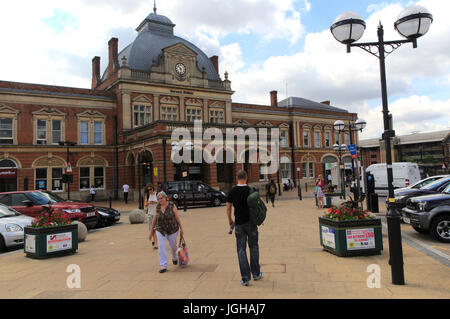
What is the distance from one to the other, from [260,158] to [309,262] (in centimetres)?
2732

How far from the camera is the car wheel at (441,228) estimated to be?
926cm

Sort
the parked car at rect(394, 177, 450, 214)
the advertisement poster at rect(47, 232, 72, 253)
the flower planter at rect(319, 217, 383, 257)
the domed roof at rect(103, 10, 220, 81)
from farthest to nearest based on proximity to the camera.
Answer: the domed roof at rect(103, 10, 220, 81) < the parked car at rect(394, 177, 450, 214) < the advertisement poster at rect(47, 232, 72, 253) < the flower planter at rect(319, 217, 383, 257)

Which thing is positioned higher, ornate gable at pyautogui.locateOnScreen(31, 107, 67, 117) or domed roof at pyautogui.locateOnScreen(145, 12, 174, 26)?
domed roof at pyautogui.locateOnScreen(145, 12, 174, 26)

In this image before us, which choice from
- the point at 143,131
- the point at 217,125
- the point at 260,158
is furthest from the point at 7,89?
the point at 260,158

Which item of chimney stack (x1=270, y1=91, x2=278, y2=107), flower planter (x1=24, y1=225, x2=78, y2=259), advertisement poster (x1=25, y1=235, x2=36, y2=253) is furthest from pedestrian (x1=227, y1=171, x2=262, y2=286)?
chimney stack (x1=270, y1=91, x2=278, y2=107)

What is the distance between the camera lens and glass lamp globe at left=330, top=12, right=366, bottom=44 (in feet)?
20.9

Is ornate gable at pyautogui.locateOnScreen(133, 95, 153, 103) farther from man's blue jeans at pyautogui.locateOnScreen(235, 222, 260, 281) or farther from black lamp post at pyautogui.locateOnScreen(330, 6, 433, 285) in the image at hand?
man's blue jeans at pyautogui.locateOnScreen(235, 222, 260, 281)

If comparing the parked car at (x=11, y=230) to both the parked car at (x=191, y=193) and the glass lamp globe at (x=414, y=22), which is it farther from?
the parked car at (x=191, y=193)

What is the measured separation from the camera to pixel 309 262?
7.15m

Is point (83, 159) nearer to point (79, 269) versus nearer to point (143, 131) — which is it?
point (143, 131)

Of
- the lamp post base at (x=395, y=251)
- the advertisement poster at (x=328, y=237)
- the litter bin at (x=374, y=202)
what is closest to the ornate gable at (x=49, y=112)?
the litter bin at (x=374, y=202)

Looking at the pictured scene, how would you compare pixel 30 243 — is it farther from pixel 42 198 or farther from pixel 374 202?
pixel 374 202

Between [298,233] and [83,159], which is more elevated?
[83,159]

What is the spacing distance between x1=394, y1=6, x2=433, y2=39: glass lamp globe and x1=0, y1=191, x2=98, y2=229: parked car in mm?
11774
